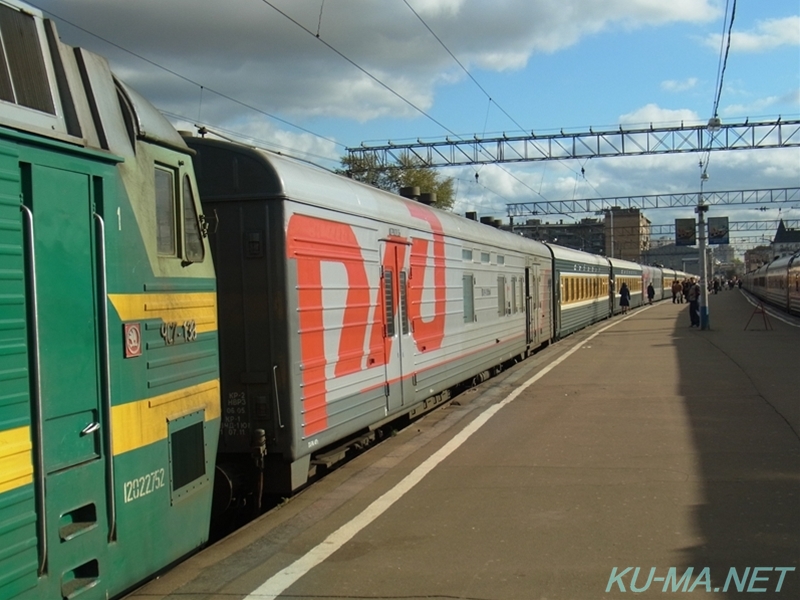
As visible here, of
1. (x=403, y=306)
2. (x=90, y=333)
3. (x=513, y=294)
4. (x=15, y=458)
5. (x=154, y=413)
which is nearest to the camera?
(x=15, y=458)

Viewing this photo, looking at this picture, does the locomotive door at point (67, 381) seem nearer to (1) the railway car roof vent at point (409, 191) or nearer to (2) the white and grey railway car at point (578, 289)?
(1) the railway car roof vent at point (409, 191)

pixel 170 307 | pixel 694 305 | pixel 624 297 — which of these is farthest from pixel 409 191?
pixel 624 297

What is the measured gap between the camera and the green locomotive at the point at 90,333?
404cm

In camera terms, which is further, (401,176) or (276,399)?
(401,176)

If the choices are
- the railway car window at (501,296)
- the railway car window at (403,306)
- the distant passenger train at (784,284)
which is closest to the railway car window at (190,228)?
the railway car window at (403,306)

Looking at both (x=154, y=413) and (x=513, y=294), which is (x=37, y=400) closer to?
(x=154, y=413)

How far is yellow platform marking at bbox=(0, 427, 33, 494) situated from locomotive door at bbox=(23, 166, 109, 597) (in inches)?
2.2

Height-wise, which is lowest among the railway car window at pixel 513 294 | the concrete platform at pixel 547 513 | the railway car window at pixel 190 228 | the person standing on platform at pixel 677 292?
the concrete platform at pixel 547 513

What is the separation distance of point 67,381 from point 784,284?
1741 inches

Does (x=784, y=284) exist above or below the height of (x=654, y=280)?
below

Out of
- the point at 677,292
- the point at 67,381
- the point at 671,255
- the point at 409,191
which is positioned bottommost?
the point at 677,292

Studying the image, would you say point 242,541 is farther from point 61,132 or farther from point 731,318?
point 731,318

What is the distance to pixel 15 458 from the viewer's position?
3.94 meters

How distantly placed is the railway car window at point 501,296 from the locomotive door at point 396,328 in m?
6.19
